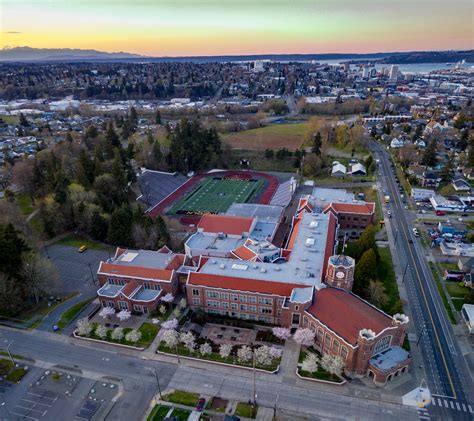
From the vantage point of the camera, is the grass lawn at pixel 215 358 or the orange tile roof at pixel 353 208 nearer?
the grass lawn at pixel 215 358

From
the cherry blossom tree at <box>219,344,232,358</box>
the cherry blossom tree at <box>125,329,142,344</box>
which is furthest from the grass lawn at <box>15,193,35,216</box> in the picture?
the cherry blossom tree at <box>219,344,232,358</box>

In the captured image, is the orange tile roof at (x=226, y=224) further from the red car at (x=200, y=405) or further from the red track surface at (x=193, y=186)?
the red car at (x=200, y=405)

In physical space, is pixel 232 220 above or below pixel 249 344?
above

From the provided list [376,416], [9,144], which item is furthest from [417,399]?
[9,144]

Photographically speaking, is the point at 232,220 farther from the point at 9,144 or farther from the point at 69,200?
the point at 9,144

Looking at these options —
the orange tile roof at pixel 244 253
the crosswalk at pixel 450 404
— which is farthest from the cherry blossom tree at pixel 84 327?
the crosswalk at pixel 450 404

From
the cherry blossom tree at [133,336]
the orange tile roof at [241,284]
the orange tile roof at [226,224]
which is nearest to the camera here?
the cherry blossom tree at [133,336]
